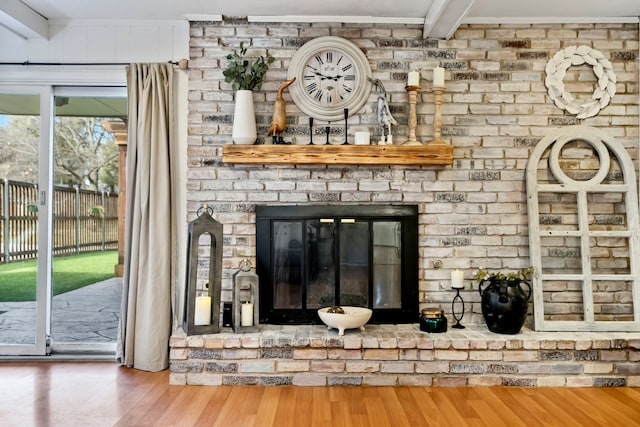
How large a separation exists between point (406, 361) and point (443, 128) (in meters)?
1.63

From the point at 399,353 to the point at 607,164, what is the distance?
6.46 ft

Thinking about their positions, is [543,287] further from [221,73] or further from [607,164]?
[221,73]

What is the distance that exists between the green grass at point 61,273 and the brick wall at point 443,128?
0.86 metres

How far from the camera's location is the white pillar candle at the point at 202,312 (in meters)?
3.05

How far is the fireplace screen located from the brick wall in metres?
0.09

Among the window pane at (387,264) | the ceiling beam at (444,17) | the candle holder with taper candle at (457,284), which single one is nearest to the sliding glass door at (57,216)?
the window pane at (387,264)

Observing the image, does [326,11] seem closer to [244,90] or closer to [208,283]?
[244,90]

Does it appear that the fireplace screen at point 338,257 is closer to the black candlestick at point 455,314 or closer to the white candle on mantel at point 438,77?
the black candlestick at point 455,314

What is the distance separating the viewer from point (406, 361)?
2979 mm

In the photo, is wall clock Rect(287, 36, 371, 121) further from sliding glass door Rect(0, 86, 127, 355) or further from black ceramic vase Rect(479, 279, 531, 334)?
black ceramic vase Rect(479, 279, 531, 334)

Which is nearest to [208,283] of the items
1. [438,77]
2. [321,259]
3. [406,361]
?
[321,259]

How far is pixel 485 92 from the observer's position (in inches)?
134

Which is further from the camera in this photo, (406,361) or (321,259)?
(321,259)

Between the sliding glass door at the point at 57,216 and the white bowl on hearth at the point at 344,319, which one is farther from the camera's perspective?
the sliding glass door at the point at 57,216
